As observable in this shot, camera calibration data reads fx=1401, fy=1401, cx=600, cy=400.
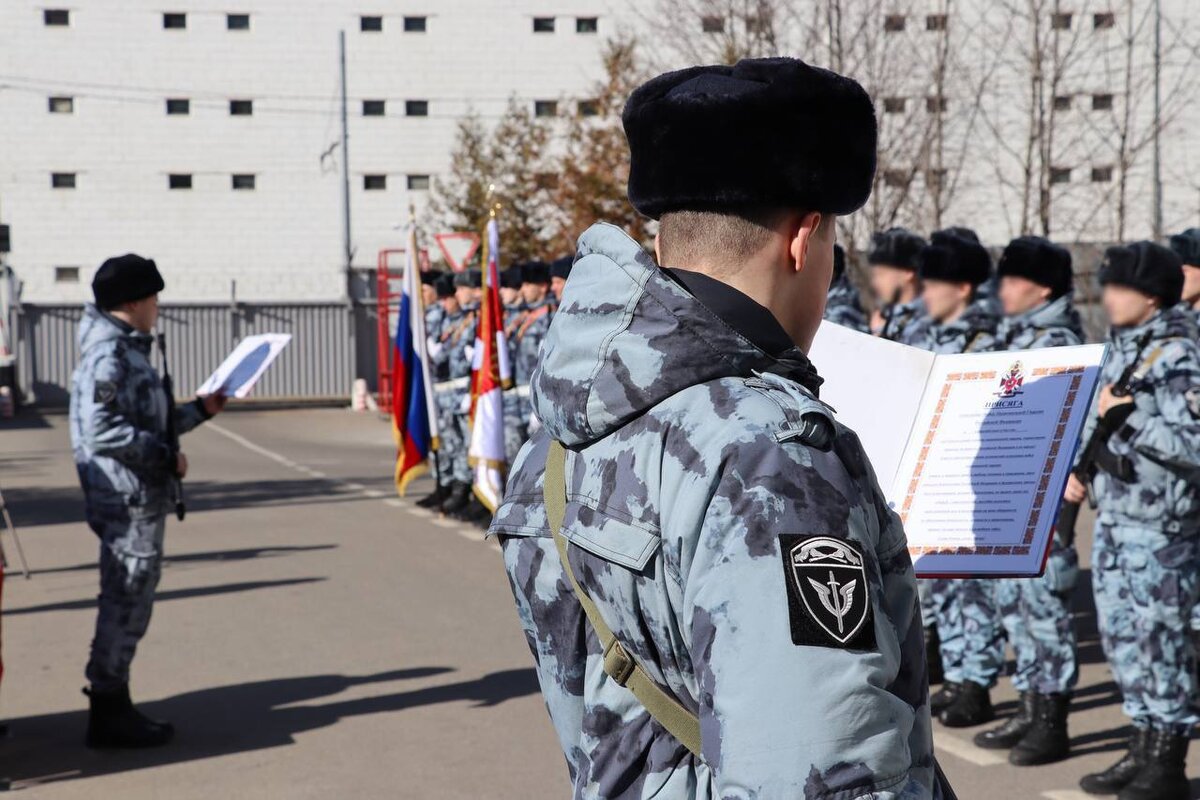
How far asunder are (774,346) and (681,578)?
318 millimetres

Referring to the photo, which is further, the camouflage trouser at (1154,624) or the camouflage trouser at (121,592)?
the camouflage trouser at (121,592)

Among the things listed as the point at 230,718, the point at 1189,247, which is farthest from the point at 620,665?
the point at 1189,247

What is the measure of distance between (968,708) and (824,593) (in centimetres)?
536

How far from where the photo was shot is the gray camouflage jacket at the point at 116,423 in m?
6.18

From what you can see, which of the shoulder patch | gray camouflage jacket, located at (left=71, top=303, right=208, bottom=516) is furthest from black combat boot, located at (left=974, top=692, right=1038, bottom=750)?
the shoulder patch

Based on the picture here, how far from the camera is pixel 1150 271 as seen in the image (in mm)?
5414

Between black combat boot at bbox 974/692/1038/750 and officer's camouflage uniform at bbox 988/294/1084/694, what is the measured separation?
6 cm

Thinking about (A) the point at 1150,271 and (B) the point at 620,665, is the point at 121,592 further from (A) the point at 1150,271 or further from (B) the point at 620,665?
(B) the point at 620,665

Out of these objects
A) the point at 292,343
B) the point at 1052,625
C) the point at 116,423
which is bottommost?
the point at 292,343

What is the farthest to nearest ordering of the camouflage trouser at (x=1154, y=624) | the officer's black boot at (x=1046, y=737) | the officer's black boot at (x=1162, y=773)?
the officer's black boot at (x=1046, y=737) < the camouflage trouser at (x=1154, y=624) < the officer's black boot at (x=1162, y=773)

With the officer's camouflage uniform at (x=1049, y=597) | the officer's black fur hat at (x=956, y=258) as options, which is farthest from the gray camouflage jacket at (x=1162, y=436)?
the officer's black fur hat at (x=956, y=258)

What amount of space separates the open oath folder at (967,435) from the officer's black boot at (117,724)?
437cm

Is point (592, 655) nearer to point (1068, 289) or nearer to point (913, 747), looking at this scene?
point (913, 747)

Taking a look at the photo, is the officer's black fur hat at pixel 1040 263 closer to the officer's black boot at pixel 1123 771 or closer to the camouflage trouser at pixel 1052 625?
the camouflage trouser at pixel 1052 625
